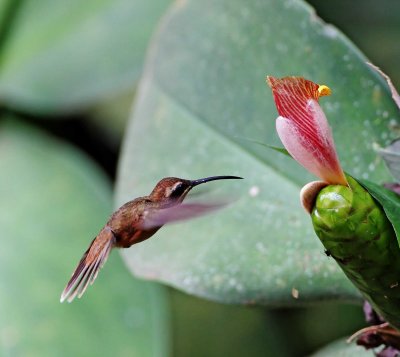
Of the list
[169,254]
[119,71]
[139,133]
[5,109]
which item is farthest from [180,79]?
[5,109]

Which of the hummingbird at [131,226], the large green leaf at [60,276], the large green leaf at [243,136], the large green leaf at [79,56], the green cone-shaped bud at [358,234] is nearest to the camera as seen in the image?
the green cone-shaped bud at [358,234]

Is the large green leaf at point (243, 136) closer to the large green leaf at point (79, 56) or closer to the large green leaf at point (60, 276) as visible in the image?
the large green leaf at point (60, 276)

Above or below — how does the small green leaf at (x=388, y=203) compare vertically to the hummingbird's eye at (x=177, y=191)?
above

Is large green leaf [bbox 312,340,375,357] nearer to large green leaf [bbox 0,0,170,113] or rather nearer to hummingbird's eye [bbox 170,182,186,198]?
hummingbird's eye [bbox 170,182,186,198]

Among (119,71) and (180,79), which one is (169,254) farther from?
(119,71)

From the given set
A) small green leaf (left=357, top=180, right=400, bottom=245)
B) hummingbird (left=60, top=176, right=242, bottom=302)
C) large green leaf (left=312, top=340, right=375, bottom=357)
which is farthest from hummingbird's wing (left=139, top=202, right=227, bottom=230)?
large green leaf (left=312, top=340, right=375, bottom=357)

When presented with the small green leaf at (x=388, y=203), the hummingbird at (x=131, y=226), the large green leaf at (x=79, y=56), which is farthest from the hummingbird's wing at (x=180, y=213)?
the large green leaf at (x=79, y=56)
